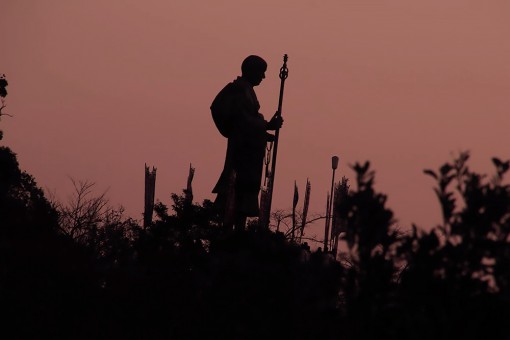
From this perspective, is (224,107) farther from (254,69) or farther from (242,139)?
(254,69)

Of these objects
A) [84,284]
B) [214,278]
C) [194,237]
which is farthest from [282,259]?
[194,237]

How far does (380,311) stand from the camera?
9.12 meters

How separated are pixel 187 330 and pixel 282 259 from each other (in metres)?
1.22

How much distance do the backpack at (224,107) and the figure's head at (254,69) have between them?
269mm

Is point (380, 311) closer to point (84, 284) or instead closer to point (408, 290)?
point (408, 290)

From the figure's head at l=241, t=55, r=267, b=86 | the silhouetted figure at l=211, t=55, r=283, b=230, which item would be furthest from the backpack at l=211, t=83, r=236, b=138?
the figure's head at l=241, t=55, r=267, b=86

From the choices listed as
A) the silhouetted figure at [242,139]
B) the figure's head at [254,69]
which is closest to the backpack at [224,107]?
the silhouetted figure at [242,139]

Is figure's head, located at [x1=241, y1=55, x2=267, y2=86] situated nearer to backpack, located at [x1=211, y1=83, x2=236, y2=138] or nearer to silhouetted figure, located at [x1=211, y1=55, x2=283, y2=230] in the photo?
silhouetted figure, located at [x1=211, y1=55, x2=283, y2=230]

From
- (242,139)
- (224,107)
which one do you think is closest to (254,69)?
(224,107)

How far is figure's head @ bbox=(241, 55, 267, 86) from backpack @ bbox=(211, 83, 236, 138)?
0.88ft

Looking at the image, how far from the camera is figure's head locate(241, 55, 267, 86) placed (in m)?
18.4

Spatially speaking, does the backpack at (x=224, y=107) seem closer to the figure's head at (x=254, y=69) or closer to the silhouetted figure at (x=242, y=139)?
the silhouetted figure at (x=242, y=139)

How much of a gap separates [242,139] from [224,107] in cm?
54

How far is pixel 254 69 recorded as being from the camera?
60.5 feet
